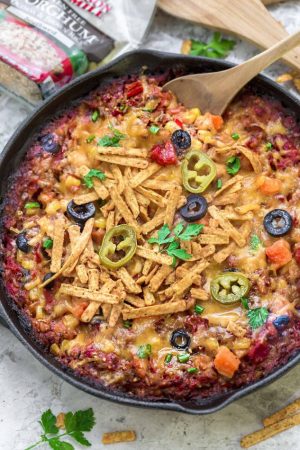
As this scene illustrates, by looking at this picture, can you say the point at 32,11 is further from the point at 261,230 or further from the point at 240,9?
the point at 261,230

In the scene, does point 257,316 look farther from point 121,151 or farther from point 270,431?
point 121,151

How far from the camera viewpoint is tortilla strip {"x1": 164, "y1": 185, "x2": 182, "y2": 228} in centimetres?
418

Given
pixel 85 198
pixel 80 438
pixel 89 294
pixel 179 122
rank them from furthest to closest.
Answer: pixel 80 438
pixel 179 122
pixel 85 198
pixel 89 294

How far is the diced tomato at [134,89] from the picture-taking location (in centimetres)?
450

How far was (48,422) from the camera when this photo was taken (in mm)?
4590

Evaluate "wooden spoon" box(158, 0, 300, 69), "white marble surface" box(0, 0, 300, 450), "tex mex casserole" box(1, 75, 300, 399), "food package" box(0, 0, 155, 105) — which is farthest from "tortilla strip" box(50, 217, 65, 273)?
"wooden spoon" box(158, 0, 300, 69)

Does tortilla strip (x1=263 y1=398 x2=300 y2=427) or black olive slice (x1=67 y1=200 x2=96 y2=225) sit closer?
black olive slice (x1=67 y1=200 x2=96 y2=225)

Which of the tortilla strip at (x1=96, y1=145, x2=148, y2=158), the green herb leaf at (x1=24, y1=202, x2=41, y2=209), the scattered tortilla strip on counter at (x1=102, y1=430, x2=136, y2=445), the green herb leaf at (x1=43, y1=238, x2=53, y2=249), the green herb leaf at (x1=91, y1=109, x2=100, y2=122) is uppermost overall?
the green herb leaf at (x1=91, y1=109, x2=100, y2=122)

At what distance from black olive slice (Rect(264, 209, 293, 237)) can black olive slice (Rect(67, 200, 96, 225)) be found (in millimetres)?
985

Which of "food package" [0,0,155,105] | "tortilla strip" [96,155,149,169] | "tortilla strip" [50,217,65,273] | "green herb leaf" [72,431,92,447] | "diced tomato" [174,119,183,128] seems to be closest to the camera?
"tortilla strip" [50,217,65,273]

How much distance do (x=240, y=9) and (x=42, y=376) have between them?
2796 millimetres

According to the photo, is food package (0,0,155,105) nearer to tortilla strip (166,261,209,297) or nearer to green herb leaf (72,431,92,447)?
tortilla strip (166,261,209,297)

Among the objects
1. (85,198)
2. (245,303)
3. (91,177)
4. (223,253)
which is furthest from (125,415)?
(91,177)

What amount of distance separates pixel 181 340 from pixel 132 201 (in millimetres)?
816
